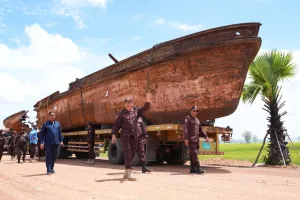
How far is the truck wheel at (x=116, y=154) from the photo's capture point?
1105 cm

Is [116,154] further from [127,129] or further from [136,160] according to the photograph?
[127,129]

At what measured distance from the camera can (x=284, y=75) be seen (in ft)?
39.8

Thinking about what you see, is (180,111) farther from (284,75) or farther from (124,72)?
(284,75)

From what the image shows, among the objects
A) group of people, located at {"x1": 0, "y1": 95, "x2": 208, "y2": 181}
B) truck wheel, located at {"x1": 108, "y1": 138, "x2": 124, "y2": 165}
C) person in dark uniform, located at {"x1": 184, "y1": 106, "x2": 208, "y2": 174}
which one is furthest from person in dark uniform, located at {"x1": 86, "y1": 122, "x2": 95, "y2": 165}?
person in dark uniform, located at {"x1": 184, "y1": 106, "x2": 208, "y2": 174}

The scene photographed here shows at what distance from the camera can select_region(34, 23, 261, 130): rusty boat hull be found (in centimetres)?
898

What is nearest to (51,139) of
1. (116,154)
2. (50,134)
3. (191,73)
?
(50,134)

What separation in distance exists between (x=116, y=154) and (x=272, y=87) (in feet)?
20.0

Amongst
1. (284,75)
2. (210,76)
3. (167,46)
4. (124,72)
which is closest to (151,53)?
(167,46)

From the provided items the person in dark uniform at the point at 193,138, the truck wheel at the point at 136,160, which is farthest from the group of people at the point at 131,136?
the truck wheel at the point at 136,160

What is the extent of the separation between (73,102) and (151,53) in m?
6.26

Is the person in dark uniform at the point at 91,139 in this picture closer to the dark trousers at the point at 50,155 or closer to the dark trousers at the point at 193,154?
the dark trousers at the point at 50,155

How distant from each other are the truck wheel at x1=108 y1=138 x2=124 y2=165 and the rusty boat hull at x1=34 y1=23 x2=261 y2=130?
137cm

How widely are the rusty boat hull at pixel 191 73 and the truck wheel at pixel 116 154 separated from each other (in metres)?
1.37

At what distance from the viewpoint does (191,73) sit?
31.0 feet
